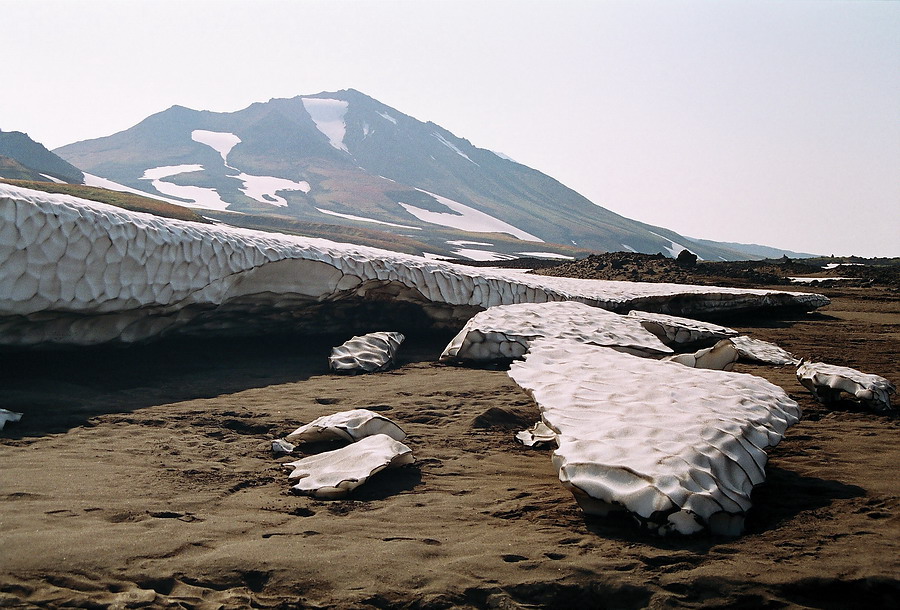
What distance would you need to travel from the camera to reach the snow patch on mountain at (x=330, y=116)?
428ft

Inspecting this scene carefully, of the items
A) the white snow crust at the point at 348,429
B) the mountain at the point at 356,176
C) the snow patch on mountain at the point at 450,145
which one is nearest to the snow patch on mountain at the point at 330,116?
the mountain at the point at 356,176

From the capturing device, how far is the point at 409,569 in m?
2.35

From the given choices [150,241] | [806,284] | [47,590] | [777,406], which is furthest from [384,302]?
[806,284]

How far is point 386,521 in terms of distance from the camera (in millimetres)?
2811

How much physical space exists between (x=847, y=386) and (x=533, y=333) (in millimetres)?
2449

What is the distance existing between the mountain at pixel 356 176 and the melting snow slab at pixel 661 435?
66730 millimetres

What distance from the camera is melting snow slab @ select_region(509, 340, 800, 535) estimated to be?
8.55 feet

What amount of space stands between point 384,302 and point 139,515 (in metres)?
4.95

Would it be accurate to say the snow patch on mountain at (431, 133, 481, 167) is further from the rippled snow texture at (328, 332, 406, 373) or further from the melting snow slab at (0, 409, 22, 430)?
the melting snow slab at (0, 409, 22, 430)

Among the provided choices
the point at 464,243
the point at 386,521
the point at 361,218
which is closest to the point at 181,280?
the point at 386,521

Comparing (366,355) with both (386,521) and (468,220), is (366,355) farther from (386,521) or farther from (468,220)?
(468,220)

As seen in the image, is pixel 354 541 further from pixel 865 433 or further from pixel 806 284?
pixel 806 284

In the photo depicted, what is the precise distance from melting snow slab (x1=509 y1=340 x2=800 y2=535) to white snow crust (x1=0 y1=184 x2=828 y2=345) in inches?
119

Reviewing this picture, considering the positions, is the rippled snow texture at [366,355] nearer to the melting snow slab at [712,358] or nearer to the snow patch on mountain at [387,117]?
the melting snow slab at [712,358]
